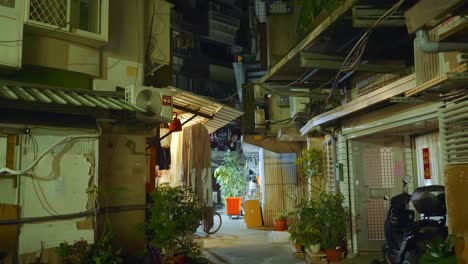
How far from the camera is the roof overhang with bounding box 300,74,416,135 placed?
6590 mm

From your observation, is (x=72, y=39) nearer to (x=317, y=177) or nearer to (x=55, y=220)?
(x=55, y=220)

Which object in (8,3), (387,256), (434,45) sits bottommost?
(387,256)

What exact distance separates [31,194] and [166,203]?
255 centimetres

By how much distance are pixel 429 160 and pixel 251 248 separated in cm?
564

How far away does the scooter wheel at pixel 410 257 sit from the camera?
6371 mm

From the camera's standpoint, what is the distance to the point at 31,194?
20.5 feet

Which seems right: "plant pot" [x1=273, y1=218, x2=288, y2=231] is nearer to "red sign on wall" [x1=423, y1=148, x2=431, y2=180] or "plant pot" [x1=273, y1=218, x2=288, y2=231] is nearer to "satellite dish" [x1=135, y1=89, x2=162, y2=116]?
"red sign on wall" [x1=423, y1=148, x2=431, y2=180]

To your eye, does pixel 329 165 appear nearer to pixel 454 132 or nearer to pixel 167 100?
pixel 167 100

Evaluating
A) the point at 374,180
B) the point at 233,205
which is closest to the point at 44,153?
the point at 374,180

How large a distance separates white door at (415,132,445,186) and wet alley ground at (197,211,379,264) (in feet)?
7.21

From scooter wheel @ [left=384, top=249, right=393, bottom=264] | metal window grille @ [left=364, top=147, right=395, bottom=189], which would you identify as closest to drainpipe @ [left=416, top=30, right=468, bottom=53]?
scooter wheel @ [left=384, top=249, right=393, bottom=264]

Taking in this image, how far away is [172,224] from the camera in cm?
767

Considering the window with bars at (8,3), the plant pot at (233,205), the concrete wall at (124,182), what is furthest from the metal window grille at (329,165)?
the plant pot at (233,205)

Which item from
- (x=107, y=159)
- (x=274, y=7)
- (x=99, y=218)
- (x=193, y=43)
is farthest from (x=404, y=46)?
(x=193, y=43)
